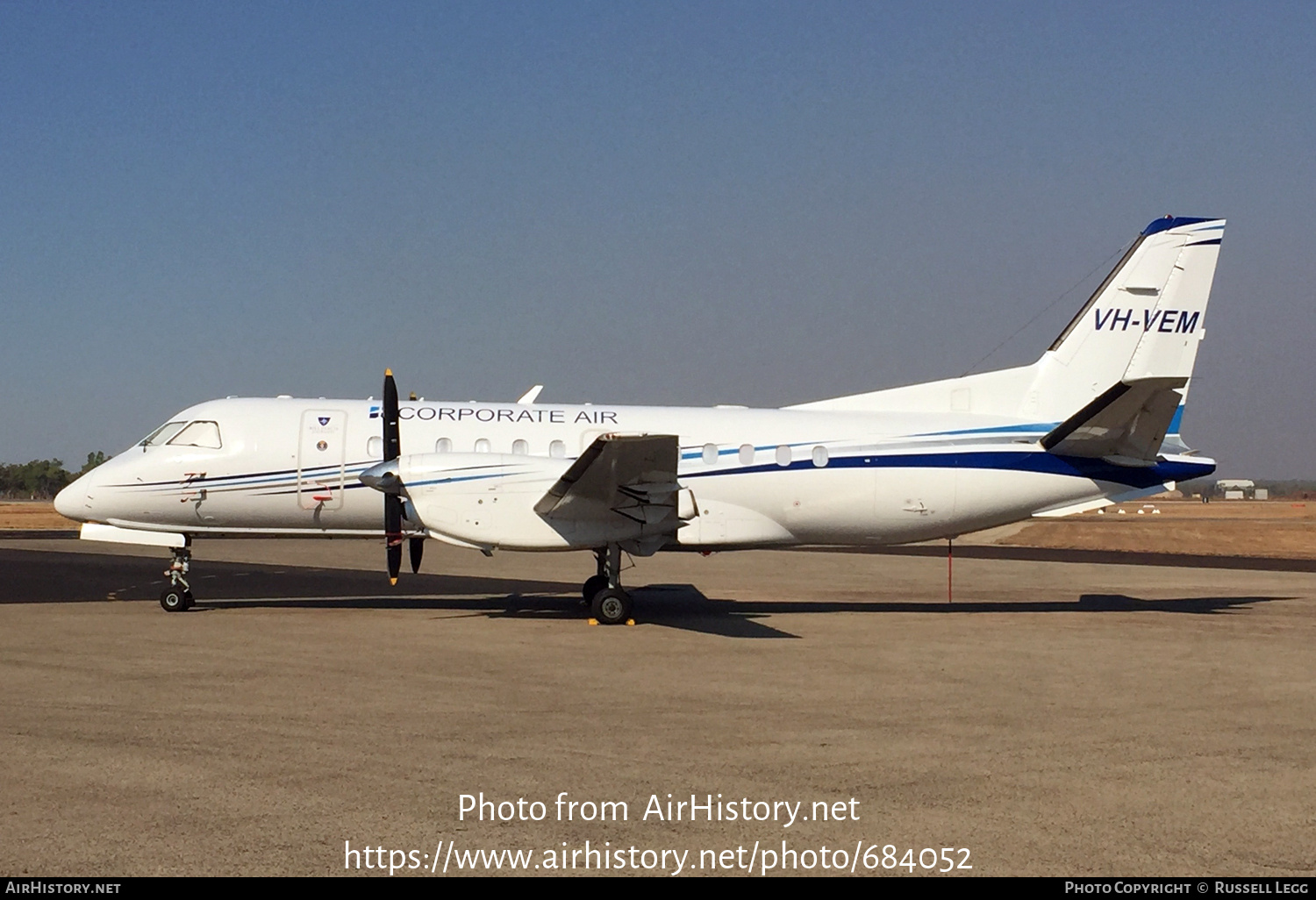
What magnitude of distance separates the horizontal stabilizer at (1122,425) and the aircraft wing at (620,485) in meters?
6.21

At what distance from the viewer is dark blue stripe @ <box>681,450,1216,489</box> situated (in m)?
16.8

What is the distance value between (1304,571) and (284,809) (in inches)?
1081

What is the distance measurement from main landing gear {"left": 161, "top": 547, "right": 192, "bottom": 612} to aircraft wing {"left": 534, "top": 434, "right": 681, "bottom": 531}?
571 centimetres

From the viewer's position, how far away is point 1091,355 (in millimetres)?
17594

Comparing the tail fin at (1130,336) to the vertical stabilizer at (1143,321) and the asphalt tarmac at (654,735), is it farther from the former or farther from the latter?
the asphalt tarmac at (654,735)

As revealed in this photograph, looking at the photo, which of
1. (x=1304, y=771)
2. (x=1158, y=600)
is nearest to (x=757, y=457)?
(x=1158, y=600)

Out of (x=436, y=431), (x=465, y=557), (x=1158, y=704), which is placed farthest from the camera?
(x=465, y=557)

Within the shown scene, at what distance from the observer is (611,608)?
15.4 metres

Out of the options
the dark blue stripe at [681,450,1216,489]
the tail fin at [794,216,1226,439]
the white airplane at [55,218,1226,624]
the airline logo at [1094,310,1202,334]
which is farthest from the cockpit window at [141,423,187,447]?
the airline logo at [1094,310,1202,334]

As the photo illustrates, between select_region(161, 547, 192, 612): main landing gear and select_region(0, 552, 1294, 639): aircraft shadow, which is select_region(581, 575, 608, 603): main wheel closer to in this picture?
select_region(0, 552, 1294, 639): aircraft shadow

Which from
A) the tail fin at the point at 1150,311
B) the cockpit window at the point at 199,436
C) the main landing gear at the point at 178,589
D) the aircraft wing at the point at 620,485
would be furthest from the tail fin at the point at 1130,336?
the main landing gear at the point at 178,589

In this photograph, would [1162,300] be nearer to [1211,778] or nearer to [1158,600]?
[1158,600]
